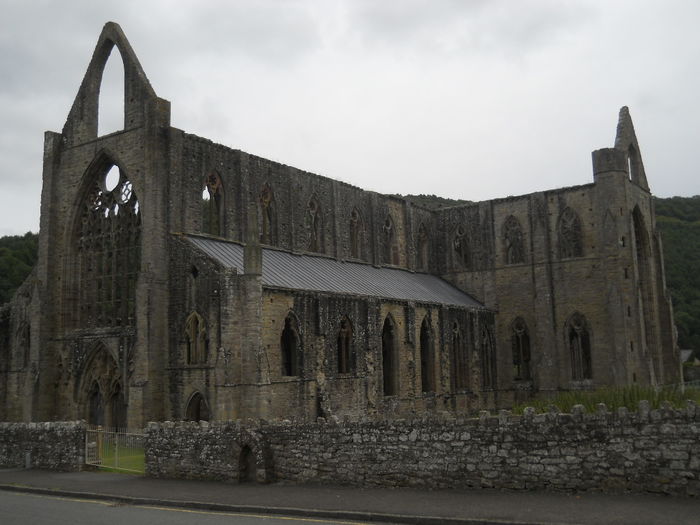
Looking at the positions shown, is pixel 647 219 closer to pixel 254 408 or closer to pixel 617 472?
pixel 254 408

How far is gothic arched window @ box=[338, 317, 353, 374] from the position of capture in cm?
3017

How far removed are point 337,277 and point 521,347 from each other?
43.1ft

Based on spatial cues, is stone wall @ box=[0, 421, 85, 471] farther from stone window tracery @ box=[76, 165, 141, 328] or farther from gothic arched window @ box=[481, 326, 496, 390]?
gothic arched window @ box=[481, 326, 496, 390]

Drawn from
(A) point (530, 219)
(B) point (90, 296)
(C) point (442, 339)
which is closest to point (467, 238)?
(A) point (530, 219)

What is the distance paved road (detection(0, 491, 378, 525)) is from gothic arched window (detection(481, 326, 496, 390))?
27223 mm

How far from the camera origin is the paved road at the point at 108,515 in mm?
12773

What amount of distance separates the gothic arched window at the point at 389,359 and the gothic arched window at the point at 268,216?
21.4ft

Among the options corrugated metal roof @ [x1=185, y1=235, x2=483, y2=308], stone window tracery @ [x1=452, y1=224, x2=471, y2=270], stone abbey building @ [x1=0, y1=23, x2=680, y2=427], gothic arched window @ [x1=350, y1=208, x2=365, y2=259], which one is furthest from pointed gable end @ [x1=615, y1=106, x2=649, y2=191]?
gothic arched window @ [x1=350, y1=208, x2=365, y2=259]

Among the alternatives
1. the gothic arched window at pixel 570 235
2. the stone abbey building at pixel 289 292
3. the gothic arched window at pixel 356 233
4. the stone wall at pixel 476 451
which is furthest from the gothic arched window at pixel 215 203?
the gothic arched window at pixel 570 235

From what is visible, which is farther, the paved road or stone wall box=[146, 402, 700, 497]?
the paved road

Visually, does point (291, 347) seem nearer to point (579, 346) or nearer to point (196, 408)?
point (196, 408)

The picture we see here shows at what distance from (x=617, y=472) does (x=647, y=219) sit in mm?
32765

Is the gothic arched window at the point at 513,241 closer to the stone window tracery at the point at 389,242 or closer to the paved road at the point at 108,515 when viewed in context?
the stone window tracery at the point at 389,242

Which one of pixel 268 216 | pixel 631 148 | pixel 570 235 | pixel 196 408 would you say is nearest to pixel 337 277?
pixel 268 216
